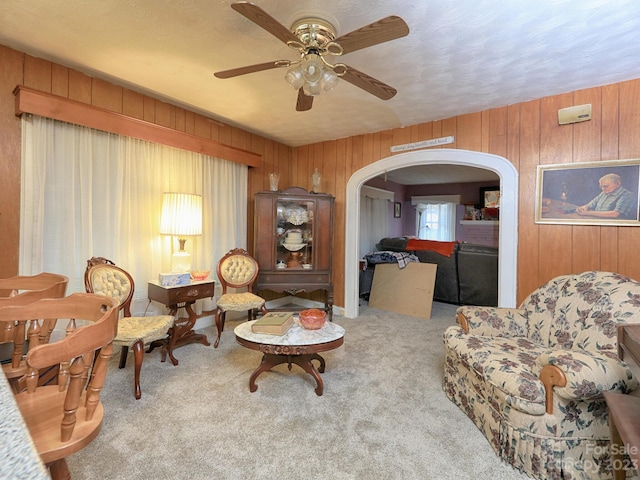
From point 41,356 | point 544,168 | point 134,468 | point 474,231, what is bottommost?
point 134,468

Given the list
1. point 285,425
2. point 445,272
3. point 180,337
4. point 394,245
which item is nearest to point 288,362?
point 285,425

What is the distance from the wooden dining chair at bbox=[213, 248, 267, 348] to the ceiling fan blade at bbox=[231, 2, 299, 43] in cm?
241

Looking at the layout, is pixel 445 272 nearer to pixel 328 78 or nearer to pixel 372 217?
pixel 372 217

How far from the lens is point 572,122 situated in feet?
8.63

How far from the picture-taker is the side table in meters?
2.75

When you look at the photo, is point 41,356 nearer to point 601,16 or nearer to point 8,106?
point 8,106

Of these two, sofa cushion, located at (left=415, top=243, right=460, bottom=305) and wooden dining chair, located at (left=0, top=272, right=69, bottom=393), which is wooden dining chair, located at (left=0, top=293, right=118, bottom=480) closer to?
wooden dining chair, located at (left=0, top=272, right=69, bottom=393)

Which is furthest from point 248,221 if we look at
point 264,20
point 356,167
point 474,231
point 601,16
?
point 474,231

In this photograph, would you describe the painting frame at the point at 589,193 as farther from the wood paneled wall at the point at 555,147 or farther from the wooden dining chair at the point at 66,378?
the wooden dining chair at the point at 66,378

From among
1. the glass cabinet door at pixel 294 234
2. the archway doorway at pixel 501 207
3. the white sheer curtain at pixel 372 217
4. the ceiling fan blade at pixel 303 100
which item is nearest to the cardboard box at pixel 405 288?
the archway doorway at pixel 501 207

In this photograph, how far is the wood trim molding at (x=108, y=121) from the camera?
2232mm

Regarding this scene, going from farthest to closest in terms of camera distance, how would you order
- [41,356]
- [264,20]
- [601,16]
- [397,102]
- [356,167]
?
[356,167] < [397,102] < [601,16] < [264,20] < [41,356]

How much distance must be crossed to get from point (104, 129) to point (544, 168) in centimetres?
390

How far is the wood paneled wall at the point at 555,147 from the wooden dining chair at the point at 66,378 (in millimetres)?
3272
